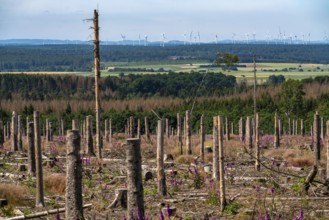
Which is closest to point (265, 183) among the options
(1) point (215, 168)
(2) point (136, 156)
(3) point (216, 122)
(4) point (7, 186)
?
(1) point (215, 168)

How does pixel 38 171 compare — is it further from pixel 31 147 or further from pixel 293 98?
pixel 293 98

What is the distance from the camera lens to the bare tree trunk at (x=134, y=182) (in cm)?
774

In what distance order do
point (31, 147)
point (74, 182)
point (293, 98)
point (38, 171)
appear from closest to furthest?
1. point (74, 182)
2. point (38, 171)
3. point (31, 147)
4. point (293, 98)

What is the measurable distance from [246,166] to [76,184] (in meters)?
12.7

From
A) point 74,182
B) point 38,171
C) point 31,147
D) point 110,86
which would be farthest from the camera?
point 110,86

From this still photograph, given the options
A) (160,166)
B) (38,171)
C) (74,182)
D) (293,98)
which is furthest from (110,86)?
(74,182)

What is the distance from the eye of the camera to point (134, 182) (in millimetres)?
7809

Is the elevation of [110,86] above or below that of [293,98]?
below

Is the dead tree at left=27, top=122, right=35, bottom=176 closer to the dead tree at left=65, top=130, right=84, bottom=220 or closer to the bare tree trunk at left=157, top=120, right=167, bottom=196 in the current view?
the bare tree trunk at left=157, top=120, right=167, bottom=196

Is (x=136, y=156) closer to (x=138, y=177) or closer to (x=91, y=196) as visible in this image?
(x=138, y=177)

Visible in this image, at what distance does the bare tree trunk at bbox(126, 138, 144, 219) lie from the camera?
7742mm

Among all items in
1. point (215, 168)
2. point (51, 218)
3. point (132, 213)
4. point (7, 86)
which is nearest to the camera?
point (132, 213)

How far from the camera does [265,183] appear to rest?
1513cm

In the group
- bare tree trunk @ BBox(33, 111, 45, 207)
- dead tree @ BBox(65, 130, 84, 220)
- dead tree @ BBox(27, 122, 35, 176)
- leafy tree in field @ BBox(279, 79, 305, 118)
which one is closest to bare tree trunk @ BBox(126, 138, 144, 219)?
dead tree @ BBox(65, 130, 84, 220)
